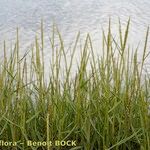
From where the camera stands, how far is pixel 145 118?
102 cm

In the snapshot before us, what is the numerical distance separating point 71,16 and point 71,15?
29 millimetres

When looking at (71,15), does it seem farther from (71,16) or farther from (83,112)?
(83,112)

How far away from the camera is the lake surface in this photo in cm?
240

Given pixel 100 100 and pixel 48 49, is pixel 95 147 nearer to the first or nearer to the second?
pixel 100 100

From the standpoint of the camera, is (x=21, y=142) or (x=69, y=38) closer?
(x=21, y=142)

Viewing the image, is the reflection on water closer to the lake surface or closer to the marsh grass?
the lake surface

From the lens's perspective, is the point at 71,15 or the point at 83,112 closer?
the point at 83,112

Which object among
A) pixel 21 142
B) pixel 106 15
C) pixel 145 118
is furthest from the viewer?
pixel 106 15

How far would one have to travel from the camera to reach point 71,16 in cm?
275

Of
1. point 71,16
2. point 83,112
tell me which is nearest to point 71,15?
point 71,16

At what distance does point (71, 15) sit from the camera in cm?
278

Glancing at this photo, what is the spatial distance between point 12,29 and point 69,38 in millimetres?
345

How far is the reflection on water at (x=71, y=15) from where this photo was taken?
2418mm

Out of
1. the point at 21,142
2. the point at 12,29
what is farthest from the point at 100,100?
the point at 12,29
